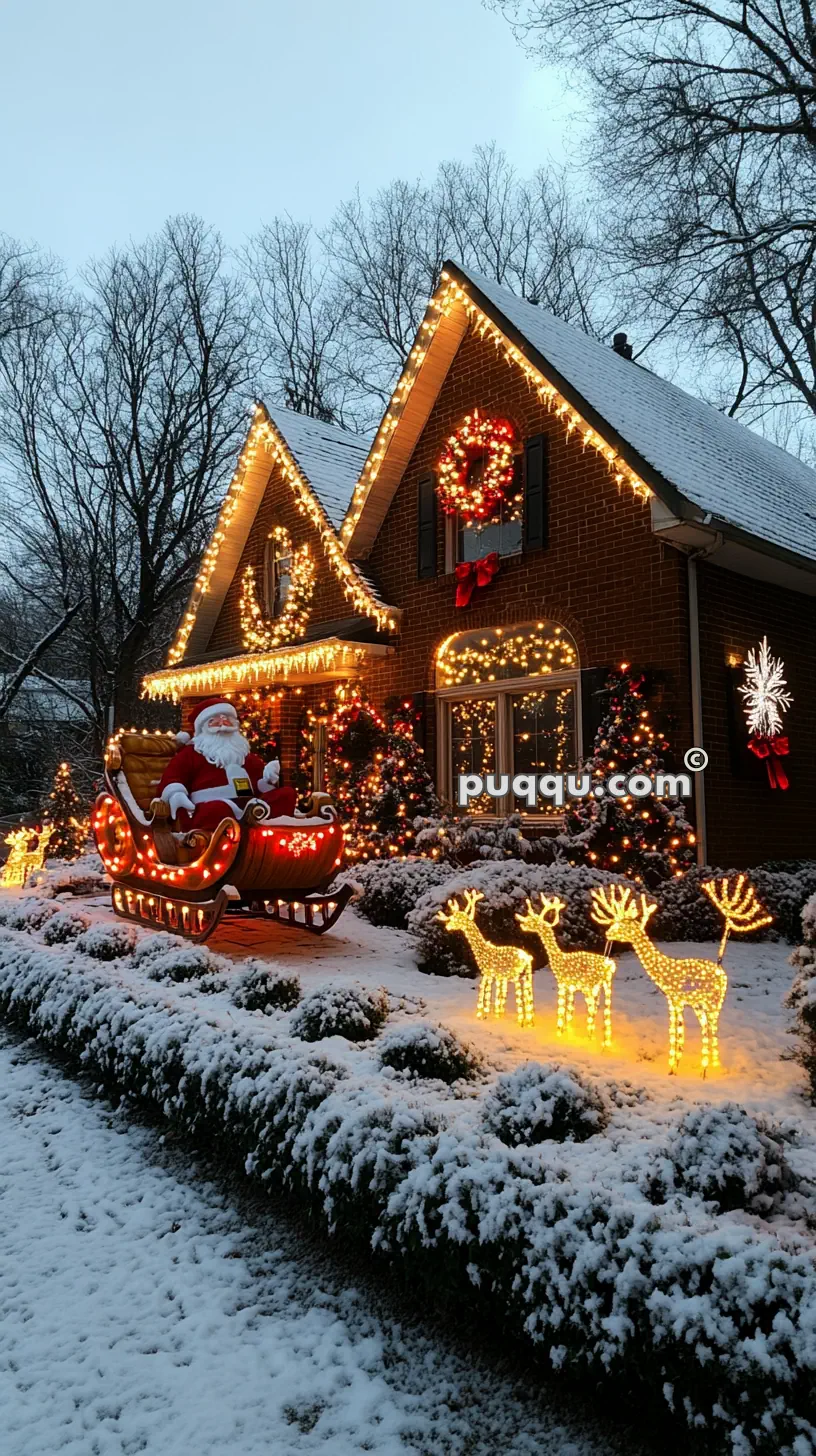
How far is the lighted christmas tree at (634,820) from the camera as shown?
944 cm

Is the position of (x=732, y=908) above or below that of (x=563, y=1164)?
above

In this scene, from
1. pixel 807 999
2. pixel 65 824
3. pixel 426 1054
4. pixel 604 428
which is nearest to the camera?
pixel 807 999

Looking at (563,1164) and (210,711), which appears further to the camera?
(210,711)

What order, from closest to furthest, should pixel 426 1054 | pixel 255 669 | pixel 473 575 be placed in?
1. pixel 426 1054
2. pixel 473 575
3. pixel 255 669

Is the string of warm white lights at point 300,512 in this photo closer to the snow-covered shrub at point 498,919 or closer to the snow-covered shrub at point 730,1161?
the snow-covered shrub at point 498,919

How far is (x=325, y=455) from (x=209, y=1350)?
14791mm

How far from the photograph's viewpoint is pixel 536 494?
1116cm

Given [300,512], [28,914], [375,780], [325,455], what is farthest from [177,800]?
[325,455]

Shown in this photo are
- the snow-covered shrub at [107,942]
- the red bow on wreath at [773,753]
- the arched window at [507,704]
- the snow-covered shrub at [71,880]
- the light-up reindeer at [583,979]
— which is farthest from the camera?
the snow-covered shrub at [71,880]

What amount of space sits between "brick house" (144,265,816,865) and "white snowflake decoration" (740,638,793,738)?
17 cm

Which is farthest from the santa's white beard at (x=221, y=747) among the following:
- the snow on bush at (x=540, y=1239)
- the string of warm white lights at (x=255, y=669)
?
the snow on bush at (x=540, y=1239)

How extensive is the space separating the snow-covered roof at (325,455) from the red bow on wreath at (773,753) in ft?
22.9

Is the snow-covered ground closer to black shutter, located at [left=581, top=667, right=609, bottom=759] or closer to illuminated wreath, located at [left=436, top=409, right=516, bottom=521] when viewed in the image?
black shutter, located at [left=581, top=667, right=609, bottom=759]

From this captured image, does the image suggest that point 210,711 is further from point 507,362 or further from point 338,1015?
point 507,362
